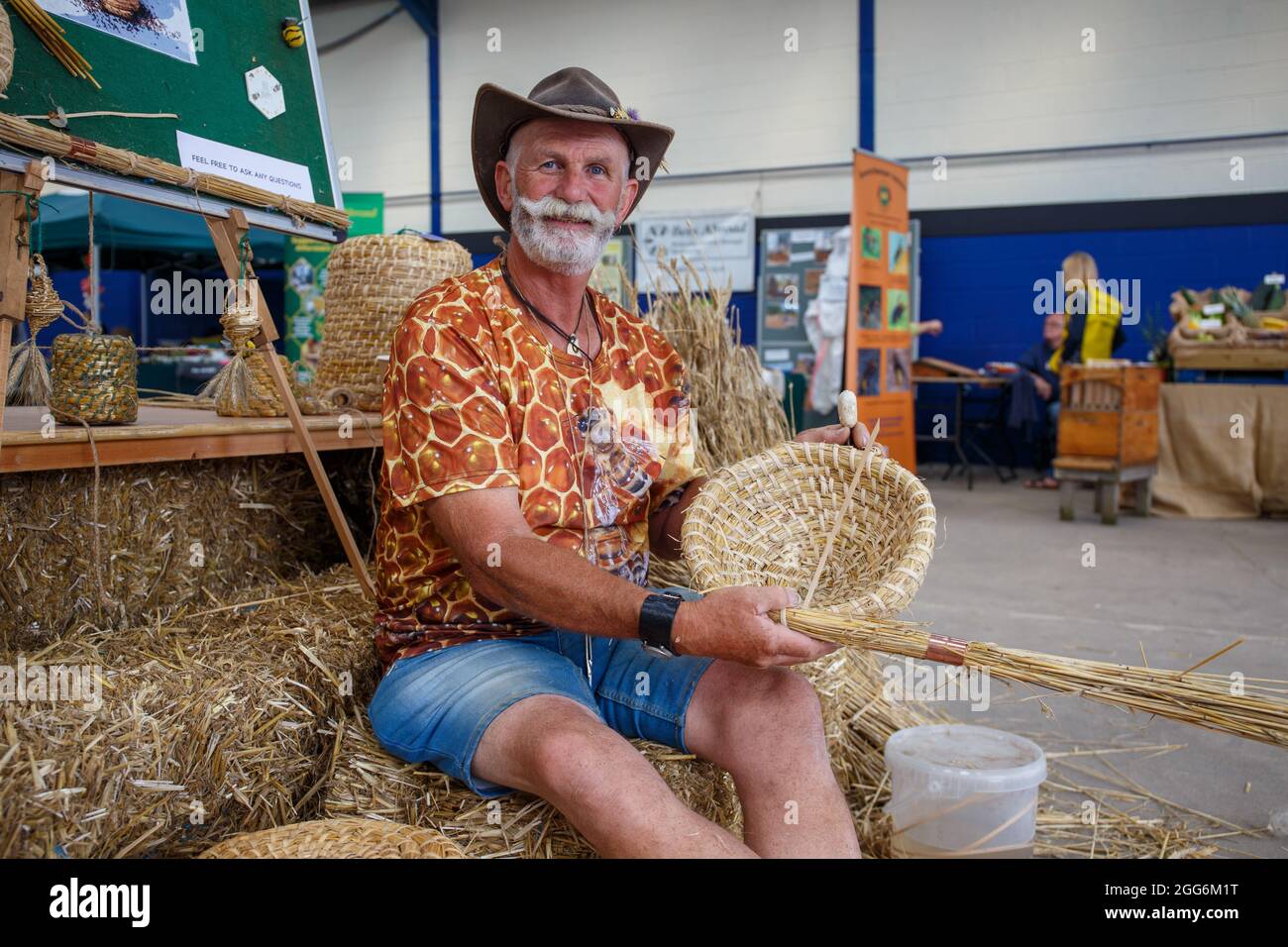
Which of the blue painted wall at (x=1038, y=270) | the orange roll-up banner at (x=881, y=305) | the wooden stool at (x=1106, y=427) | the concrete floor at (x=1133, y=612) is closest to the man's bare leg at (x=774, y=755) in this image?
the concrete floor at (x=1133, y=612)

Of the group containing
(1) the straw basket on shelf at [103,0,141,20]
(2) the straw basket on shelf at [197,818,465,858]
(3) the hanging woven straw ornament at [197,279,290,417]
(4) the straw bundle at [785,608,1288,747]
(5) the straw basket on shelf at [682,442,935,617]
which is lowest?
(2) the straw basket on shelf at [197,818,465,858]

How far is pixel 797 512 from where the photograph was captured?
1.75 m

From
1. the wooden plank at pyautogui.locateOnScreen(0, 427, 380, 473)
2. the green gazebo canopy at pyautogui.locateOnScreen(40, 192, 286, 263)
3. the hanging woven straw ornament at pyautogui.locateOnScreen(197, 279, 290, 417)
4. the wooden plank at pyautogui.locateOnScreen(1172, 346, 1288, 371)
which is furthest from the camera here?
the green gazebo canopy at pyautogui.locateOnScreen(40, 192, 286, 263)

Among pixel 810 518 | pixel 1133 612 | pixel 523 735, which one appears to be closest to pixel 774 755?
pixel 523 735

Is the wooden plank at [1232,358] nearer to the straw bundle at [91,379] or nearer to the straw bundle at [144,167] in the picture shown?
the straw bundle at [144,167]

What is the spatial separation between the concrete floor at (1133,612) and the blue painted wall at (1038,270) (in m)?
2.25

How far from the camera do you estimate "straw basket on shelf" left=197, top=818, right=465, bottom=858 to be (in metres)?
1.17

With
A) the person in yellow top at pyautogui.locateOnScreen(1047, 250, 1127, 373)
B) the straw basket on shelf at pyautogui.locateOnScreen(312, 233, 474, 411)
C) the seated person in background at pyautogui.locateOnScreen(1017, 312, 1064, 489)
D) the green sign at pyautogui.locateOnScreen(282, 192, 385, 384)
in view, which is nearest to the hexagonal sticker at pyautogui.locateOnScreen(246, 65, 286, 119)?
the straw basket on shelf at pyautogui.locateOnScreen(312, 233, 474, 411)

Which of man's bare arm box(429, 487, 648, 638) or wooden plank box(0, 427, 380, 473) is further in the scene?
wooden plank box(0, 427, 380, 473)

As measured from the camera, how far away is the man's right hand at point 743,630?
1.25 meters

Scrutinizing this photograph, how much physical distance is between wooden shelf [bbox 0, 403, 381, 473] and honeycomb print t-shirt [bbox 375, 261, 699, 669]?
1.63 feet

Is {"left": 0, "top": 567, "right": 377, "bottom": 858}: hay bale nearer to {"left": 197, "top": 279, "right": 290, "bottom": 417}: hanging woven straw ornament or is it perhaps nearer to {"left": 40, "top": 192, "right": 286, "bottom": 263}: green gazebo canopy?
{"left": 197, "top": 279, "right": 290, "bottom": 417}: hanging woven straw ornament

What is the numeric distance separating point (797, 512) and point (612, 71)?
8.67 metres

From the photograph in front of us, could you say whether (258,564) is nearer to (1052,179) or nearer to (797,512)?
(797,512)
